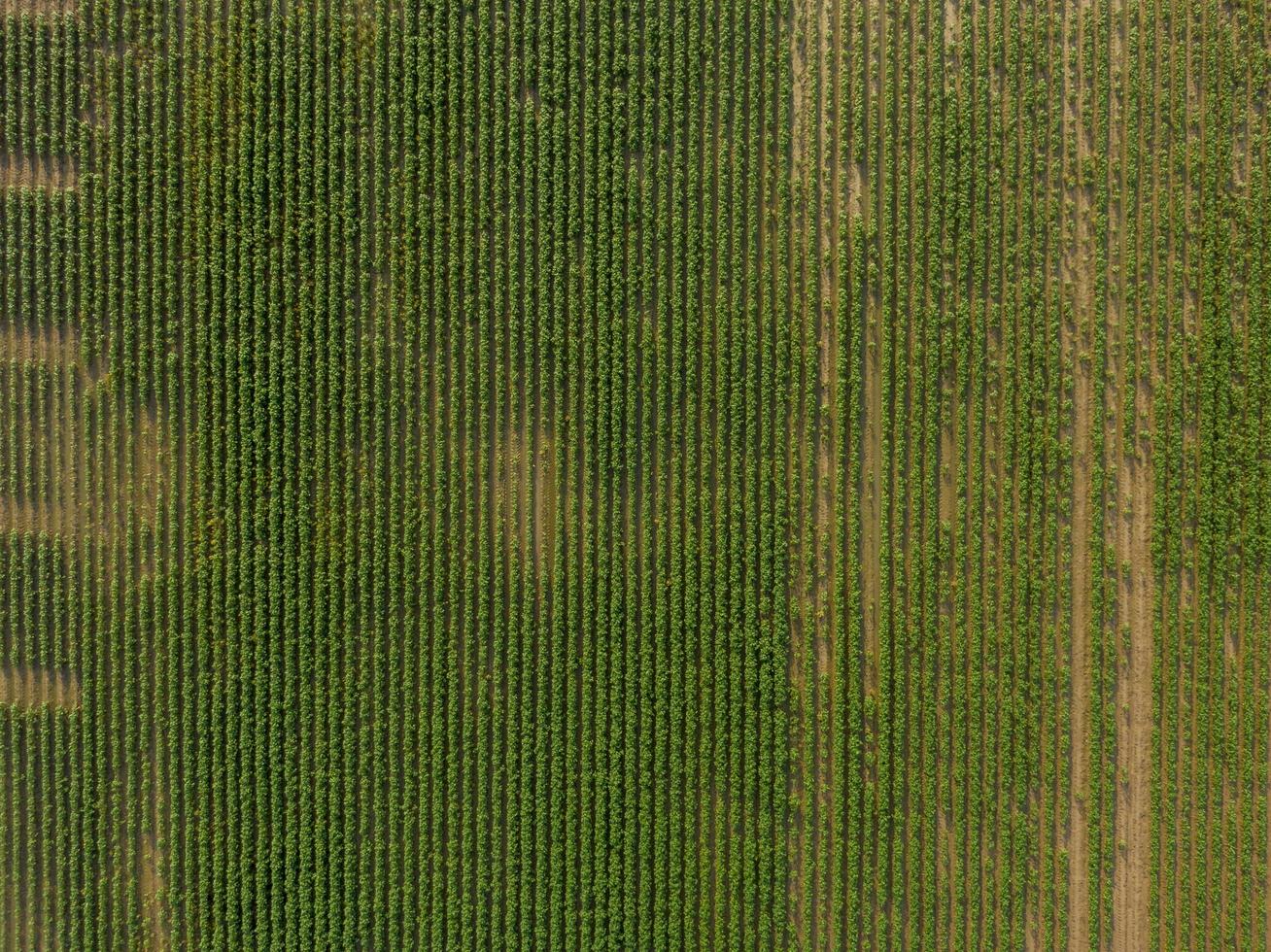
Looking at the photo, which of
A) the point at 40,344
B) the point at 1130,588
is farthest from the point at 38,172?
the point at 1130,588

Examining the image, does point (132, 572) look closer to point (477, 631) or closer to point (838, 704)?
point (477, 631)

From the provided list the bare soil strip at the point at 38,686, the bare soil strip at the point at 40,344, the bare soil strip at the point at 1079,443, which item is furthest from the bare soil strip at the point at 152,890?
the bare soil strip at the point at 1079,443

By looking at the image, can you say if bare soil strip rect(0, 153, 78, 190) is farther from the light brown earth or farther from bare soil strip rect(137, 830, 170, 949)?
the light brown earth

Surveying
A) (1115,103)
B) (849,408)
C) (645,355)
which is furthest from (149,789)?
(1115,103)

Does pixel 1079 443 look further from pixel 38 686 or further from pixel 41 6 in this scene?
pixel 41 6

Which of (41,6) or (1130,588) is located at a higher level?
(41,6)
